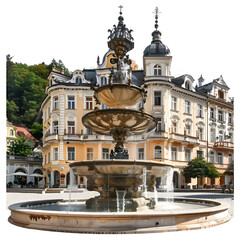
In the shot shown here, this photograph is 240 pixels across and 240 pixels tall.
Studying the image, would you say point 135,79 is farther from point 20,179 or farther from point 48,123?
point 20,179

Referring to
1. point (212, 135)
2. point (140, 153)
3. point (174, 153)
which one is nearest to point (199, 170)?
point (174, 153)

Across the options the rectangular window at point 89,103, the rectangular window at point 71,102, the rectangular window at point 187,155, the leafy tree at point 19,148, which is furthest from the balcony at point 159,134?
the leafy tree at point 19,148

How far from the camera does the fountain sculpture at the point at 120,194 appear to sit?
5512 millimetres

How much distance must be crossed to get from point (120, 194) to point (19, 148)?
33.2 metres

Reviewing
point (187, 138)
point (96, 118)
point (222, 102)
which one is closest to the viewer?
point (96, 118)

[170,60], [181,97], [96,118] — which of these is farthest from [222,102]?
[96,118]

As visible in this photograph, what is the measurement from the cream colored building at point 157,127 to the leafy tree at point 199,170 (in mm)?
1096

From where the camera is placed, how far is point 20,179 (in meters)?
37.2

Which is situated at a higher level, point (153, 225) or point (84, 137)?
point (84, 137)

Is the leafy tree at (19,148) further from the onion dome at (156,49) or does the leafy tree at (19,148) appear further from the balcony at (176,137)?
the onion dome at (156,49)

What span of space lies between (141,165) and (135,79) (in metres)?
26.8

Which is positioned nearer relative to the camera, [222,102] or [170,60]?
[170,60]

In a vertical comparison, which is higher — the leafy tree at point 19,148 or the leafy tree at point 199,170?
the leafy tree at point 19,148

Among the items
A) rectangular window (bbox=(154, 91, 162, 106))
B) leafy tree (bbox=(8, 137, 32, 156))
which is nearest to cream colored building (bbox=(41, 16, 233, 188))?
rectangular window (bbox=(154, 91, 162, 106))
